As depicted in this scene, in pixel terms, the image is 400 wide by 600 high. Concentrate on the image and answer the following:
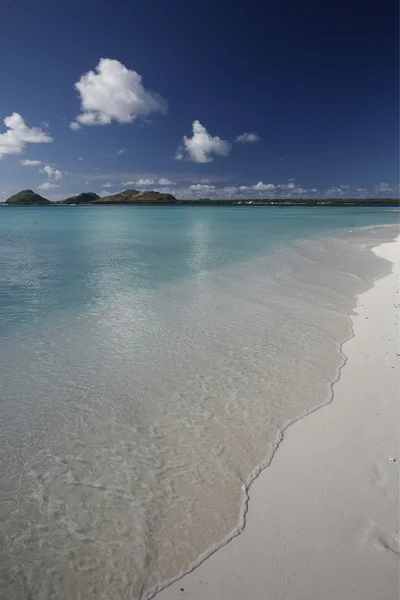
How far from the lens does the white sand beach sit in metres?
3.12

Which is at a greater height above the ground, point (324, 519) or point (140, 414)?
point (140, 414)

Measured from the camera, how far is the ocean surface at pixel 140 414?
349 cm

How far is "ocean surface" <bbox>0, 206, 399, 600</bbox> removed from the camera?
137 inches

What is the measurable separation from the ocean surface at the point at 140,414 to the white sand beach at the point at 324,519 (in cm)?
21

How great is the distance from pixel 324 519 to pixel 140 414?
118 inches

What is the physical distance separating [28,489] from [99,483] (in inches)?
32.8

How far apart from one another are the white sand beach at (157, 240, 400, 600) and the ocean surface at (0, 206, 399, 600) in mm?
215

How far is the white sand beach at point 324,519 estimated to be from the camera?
3.12m

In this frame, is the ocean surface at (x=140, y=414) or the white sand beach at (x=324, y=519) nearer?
the white sand beach at (x=324, y=519)

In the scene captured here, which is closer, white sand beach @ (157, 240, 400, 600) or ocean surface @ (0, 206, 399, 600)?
white sand beach @ (157, 240, 400, 600)

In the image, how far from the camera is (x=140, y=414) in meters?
5.57

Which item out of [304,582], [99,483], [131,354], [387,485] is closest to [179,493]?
[99,483]

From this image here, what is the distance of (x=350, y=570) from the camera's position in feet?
10.6

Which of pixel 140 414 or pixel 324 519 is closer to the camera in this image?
pixel 324 519
